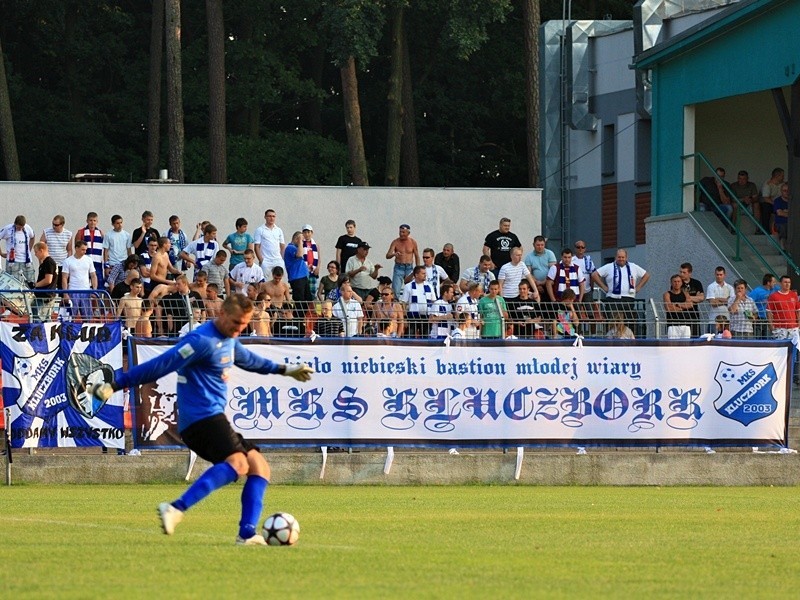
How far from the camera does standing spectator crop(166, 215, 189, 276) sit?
25.7 meters

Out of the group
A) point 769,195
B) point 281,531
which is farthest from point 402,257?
point 281,531

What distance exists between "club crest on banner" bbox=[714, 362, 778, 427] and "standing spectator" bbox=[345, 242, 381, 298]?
24.4ft

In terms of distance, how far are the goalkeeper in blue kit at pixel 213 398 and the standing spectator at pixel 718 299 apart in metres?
10.5

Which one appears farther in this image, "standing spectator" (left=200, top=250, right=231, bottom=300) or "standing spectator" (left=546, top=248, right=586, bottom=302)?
"standing spectator" (left=546, top=248, right=586, bottom=302)

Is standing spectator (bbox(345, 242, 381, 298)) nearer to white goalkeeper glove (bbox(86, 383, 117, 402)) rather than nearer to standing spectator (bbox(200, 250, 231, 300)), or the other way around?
standing spectator (bbox(200, 250, 231, 300))

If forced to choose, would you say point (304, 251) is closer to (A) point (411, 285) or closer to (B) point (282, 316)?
(A) point (411, 285)

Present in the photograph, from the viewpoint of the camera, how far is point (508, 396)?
18656 millimetres

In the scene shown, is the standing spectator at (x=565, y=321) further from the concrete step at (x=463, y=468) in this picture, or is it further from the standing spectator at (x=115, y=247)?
the standing spectator at (x=115, y=247)

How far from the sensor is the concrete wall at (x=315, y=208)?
29.6 metres

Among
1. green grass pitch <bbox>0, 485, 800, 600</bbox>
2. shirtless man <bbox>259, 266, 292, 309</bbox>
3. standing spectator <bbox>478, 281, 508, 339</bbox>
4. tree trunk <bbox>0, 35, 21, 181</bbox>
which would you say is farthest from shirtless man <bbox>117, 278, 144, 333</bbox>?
tree trunk <bbox>0, 35, 21, 181</bbox>

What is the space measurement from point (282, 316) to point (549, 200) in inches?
1123

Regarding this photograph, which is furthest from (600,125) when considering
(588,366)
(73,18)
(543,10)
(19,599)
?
(19,599)

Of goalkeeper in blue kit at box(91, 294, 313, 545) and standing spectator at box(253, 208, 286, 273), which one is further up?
standing spectator at box(253, 208, 286, 273)

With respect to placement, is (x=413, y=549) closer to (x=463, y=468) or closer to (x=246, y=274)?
(x=463, y=468)
